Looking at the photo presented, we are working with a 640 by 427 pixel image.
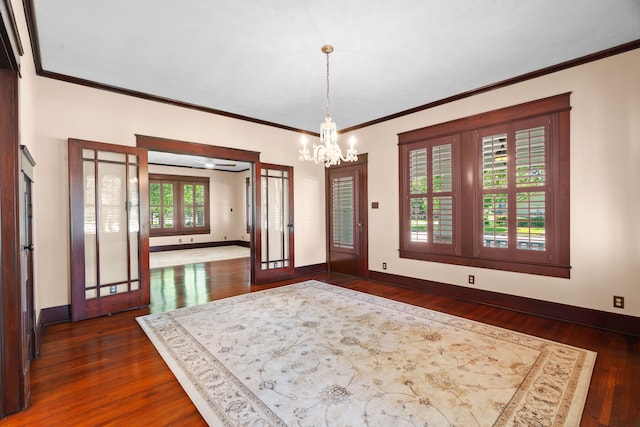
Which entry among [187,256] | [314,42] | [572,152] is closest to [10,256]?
[314,42]

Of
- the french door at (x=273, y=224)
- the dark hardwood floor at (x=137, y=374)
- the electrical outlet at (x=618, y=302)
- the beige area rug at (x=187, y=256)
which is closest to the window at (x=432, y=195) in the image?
the dark hardwood floor at (x=137, y=374)

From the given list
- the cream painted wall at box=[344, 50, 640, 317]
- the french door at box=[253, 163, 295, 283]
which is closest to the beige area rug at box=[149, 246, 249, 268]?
the french door at box=[253, 163, 295, 283]

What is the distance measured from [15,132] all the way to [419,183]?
478cm

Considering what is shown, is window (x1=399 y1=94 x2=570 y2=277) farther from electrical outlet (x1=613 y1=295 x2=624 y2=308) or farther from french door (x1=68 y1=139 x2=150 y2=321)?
french door (x1=68 y1=139 x2=150 y2=321)

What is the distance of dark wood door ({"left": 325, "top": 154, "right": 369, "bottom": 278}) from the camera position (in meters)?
5.84

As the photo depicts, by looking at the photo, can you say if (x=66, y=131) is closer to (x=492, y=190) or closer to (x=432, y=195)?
(x=432, y=195)

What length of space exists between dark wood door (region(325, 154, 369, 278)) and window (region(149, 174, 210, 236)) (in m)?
6.08

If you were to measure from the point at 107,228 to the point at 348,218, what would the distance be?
4.13m

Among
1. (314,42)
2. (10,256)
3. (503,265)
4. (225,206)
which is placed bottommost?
Answer: (503,265)

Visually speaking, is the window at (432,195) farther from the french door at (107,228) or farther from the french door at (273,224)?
the french door at (107,228)

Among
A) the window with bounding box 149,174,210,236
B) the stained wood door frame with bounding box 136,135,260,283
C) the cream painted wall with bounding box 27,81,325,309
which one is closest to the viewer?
the cream painted wall with bounding box 27,81,325,309

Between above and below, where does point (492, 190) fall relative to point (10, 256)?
above

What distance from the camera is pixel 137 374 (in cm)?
243

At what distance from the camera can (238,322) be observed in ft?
11.5
